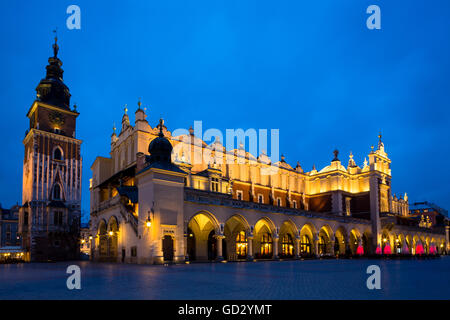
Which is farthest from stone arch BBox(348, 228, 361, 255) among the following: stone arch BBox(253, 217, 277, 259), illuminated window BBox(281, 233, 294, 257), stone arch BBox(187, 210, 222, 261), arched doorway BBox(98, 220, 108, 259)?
arched doorway BBox(98, 220, 108, 259)

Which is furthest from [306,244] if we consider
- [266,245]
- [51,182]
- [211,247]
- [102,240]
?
[51,182]

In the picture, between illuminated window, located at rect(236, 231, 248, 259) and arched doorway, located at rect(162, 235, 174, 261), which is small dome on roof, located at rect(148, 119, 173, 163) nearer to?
arched doorway, located at rect(162, 235, 174, 261)

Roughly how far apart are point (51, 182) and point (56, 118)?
1066 centimetres

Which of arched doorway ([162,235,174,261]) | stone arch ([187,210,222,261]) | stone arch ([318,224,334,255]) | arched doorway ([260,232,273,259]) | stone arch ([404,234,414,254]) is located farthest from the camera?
stone arch ([404,234,414,254])

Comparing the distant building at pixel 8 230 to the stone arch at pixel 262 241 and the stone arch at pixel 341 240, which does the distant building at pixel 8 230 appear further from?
the stone arch at pixel 341 240

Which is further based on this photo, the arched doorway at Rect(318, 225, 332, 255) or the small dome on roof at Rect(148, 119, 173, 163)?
the arched doorway at Rect(318, 225, 332, 255)

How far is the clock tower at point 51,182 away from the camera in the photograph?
54469mm

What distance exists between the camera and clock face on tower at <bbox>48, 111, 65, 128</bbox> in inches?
2325

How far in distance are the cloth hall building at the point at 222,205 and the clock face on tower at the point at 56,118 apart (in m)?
9.03

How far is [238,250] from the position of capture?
47.1 metres
